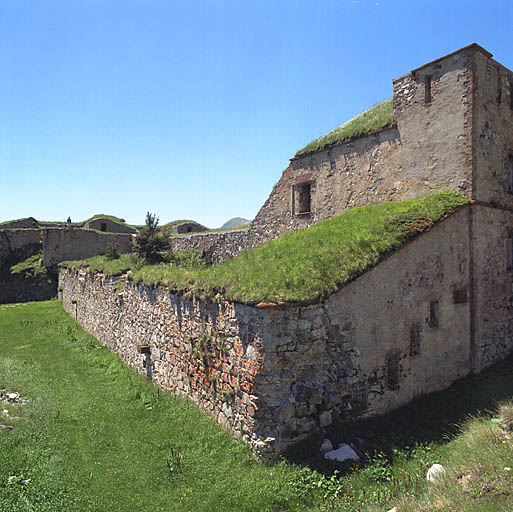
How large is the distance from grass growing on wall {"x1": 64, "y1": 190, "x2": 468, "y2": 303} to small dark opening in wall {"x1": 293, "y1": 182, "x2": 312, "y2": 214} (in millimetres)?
4204

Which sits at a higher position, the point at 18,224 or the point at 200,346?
the point at 18,224

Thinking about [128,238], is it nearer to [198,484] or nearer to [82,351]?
[82,351]

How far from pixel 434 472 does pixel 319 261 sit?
12.9 ft

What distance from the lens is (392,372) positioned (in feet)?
27.3

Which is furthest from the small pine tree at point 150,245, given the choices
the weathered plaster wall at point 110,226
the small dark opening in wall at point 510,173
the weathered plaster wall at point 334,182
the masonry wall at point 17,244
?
the weathered plaster wall at point 110,226

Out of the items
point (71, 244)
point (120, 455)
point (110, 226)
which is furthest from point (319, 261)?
point (110, 226)

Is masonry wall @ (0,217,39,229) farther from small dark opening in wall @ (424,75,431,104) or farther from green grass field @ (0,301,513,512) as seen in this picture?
small dark opening in wall @ (424,75,431,104)

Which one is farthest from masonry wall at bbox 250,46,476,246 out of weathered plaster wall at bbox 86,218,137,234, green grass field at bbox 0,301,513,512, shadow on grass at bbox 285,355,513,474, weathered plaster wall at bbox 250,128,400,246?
weathered plaster wall at bbox 86,218,137,234

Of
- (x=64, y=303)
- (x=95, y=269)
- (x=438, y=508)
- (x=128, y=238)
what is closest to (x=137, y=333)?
(x=95, y=269)

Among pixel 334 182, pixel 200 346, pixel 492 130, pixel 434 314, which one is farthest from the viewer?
pixel 334 182

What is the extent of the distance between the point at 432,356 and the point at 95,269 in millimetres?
13209

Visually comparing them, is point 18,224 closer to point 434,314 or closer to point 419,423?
point 434,314

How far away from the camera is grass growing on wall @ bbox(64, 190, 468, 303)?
7.17 metres

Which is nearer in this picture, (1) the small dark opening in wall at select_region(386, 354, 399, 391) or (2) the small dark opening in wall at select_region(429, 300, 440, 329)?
(1) the small dark opening in wall at select_region(386, 354, 399, 391)
